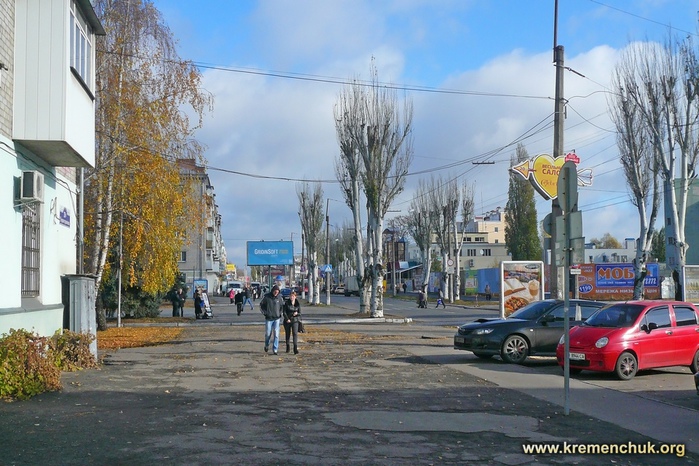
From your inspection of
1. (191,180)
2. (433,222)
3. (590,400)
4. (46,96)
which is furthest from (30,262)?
(433,222)

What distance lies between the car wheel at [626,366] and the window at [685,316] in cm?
145

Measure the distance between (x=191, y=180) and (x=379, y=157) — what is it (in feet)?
40.9

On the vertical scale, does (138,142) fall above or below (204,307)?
above

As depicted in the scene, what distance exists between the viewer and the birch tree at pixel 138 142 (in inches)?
1001

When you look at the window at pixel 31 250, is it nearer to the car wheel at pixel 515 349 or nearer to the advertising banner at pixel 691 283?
the car wheel at pixel 515 349

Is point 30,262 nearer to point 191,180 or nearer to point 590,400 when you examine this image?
point 590,400

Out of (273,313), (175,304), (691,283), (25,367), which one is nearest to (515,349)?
(273,313)

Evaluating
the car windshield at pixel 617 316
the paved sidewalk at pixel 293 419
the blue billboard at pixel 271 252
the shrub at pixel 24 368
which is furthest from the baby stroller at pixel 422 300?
the shrub at pixel 24 368

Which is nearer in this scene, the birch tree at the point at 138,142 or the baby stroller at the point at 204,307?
the birch tree at the point at 138,142

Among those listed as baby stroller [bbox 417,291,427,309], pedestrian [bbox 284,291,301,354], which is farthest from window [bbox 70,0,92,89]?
baby stroller [bbox 417,291,427,309]

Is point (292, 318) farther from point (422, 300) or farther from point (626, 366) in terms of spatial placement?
point (422, 300)

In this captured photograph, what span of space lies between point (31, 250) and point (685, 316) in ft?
43.8

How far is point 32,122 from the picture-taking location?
13617 mm

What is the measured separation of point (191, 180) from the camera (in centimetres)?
2830
